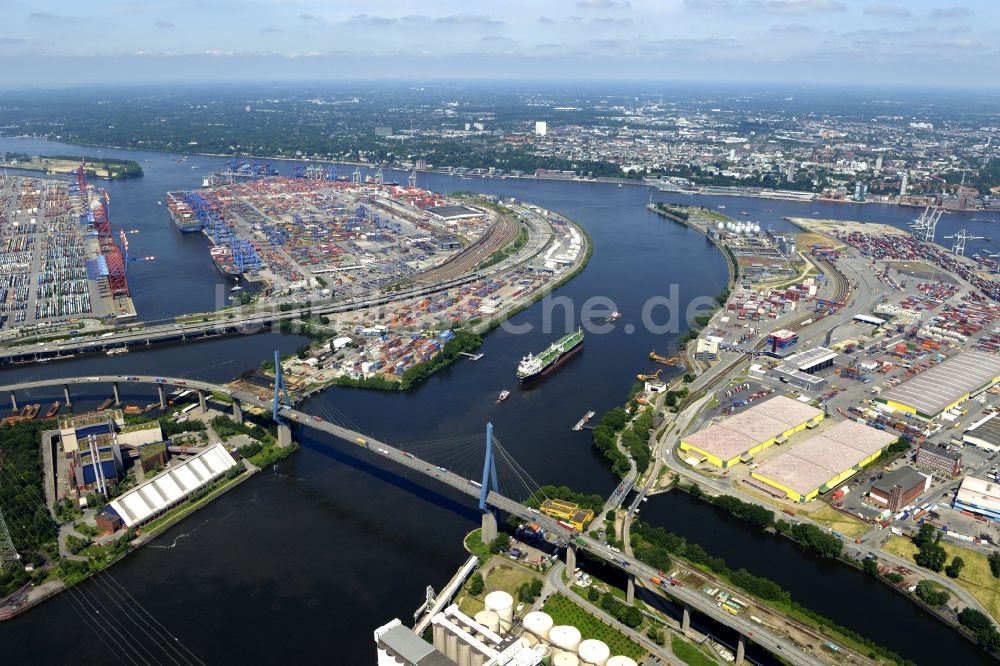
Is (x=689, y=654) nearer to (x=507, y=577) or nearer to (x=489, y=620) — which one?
(x=489, y=620)

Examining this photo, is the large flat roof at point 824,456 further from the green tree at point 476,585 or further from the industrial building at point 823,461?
the green tree at point 476,585

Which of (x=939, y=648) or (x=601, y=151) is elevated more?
(x=601, y=151)

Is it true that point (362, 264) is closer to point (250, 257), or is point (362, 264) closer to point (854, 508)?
point (250, 257)

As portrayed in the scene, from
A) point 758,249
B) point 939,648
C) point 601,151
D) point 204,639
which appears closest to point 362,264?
point 758,249

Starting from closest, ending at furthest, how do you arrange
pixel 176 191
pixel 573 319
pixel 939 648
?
pixel 939 648 → pixel 573 319 → pixel 176 191

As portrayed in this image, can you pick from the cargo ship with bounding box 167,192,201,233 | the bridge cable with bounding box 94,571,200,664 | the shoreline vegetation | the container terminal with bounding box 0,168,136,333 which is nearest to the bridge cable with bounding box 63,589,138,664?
the bridge cable with bounding box 94,571,200,664

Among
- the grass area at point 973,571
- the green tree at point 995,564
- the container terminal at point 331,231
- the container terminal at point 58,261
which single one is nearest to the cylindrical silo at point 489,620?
the grass area at point 973,571

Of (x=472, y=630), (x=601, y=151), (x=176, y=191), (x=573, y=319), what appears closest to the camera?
(x=472, y=630)
